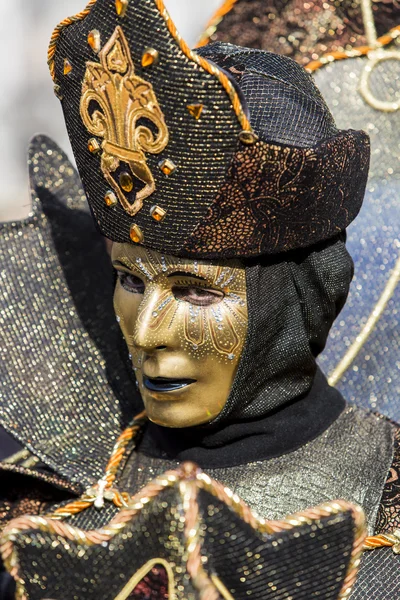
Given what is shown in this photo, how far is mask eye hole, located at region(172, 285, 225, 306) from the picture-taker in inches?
71.5

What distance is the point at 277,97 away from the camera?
179 cm

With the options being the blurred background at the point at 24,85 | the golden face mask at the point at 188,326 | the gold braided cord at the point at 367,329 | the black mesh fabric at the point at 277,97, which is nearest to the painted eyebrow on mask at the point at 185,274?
the golden face mask at the point at 188,326

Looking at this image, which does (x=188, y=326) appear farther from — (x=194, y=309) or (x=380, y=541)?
(x=380, y=541)

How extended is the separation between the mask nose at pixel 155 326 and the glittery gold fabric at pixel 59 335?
39cm

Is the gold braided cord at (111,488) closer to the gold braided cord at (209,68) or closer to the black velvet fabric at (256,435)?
the black velvet fabric at (256,435)

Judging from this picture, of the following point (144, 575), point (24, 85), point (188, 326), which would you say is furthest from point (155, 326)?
point (24, 85)

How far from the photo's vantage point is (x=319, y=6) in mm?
2447

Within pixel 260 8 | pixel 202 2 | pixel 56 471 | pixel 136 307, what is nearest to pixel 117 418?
pixel 56 471

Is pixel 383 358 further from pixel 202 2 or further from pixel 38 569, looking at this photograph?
pixel 202 2

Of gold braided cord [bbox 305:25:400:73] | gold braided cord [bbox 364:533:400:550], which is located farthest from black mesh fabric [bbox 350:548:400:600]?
gold braided cord [bbox 305:25:400:73]

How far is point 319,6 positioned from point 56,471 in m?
1.19

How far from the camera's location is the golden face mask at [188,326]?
1.80 meters

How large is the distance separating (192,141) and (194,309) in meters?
0.29

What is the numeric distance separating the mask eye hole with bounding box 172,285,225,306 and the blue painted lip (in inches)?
5.4
